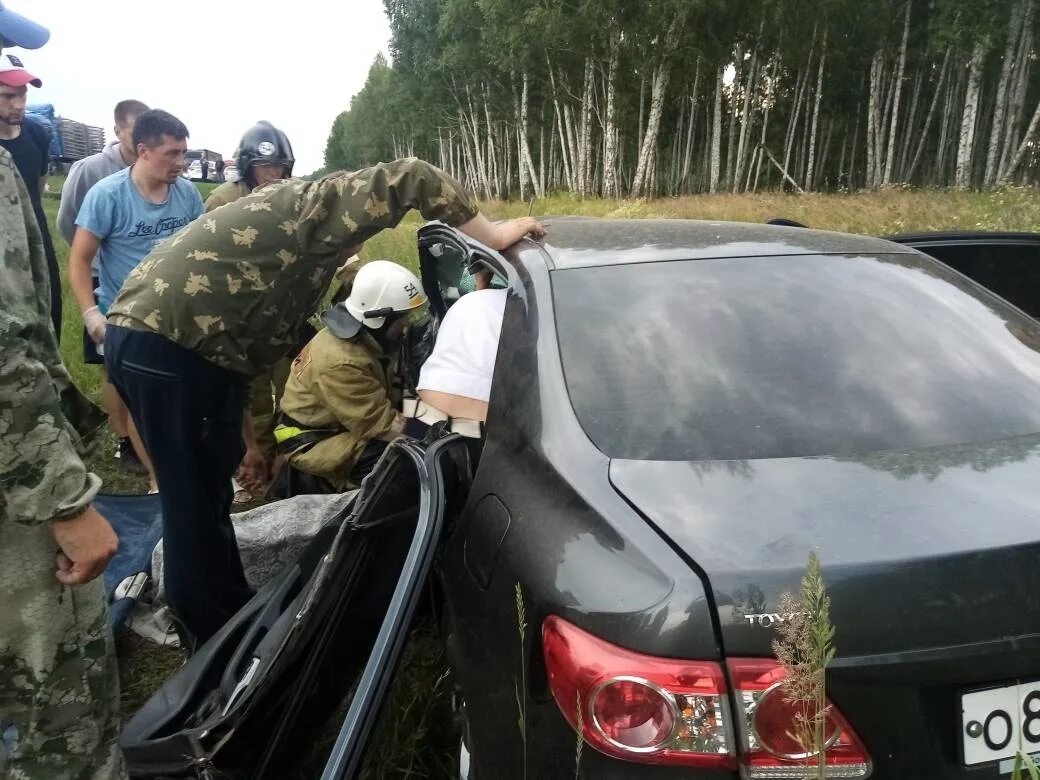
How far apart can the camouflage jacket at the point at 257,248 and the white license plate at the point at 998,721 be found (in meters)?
1.84

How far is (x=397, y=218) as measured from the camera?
239 cm

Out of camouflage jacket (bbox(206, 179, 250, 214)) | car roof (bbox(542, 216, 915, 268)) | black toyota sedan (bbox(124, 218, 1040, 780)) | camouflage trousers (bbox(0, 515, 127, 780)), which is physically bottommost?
camouflage trousers (bbox(0, 515, 127, 780))

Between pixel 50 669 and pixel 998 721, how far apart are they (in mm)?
1706

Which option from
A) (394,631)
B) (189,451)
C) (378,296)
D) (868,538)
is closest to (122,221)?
(378,296)

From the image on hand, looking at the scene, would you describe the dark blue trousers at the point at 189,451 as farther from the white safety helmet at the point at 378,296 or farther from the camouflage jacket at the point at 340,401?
the white safety helmet at the point at 378,296

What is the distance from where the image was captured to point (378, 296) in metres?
3.50

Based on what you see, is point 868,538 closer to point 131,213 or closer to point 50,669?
point 50,669

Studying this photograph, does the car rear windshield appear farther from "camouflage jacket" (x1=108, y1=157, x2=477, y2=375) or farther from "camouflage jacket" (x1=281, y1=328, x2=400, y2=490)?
"camouflage jacket" (x1=281, y1=328, x2=400, y2=490)

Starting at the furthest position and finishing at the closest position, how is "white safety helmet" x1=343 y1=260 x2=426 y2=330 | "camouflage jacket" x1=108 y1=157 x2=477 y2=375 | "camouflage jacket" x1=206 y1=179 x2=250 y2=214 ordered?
1. "camouflage jacket" x1=206 y1=179 x2=250 y2=214
2. "white safety helmet" x1=343 y1=260 x2=426 y2=330
3. "camouflage jacket" x1=108 y1=157 x2=477 y2=375

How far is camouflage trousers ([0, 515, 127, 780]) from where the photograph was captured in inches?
58.8

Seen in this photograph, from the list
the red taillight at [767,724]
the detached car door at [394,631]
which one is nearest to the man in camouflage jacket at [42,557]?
the detached car door at [394,631]

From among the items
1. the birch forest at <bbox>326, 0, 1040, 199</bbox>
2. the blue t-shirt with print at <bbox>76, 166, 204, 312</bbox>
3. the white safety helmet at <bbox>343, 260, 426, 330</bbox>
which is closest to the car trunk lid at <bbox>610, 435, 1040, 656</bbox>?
the white safety helmet at <bbox>343, 260, 426, 330</bbox>

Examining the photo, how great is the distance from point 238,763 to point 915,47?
30777 millimetres

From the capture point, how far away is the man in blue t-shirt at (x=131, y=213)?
3.60 meters
